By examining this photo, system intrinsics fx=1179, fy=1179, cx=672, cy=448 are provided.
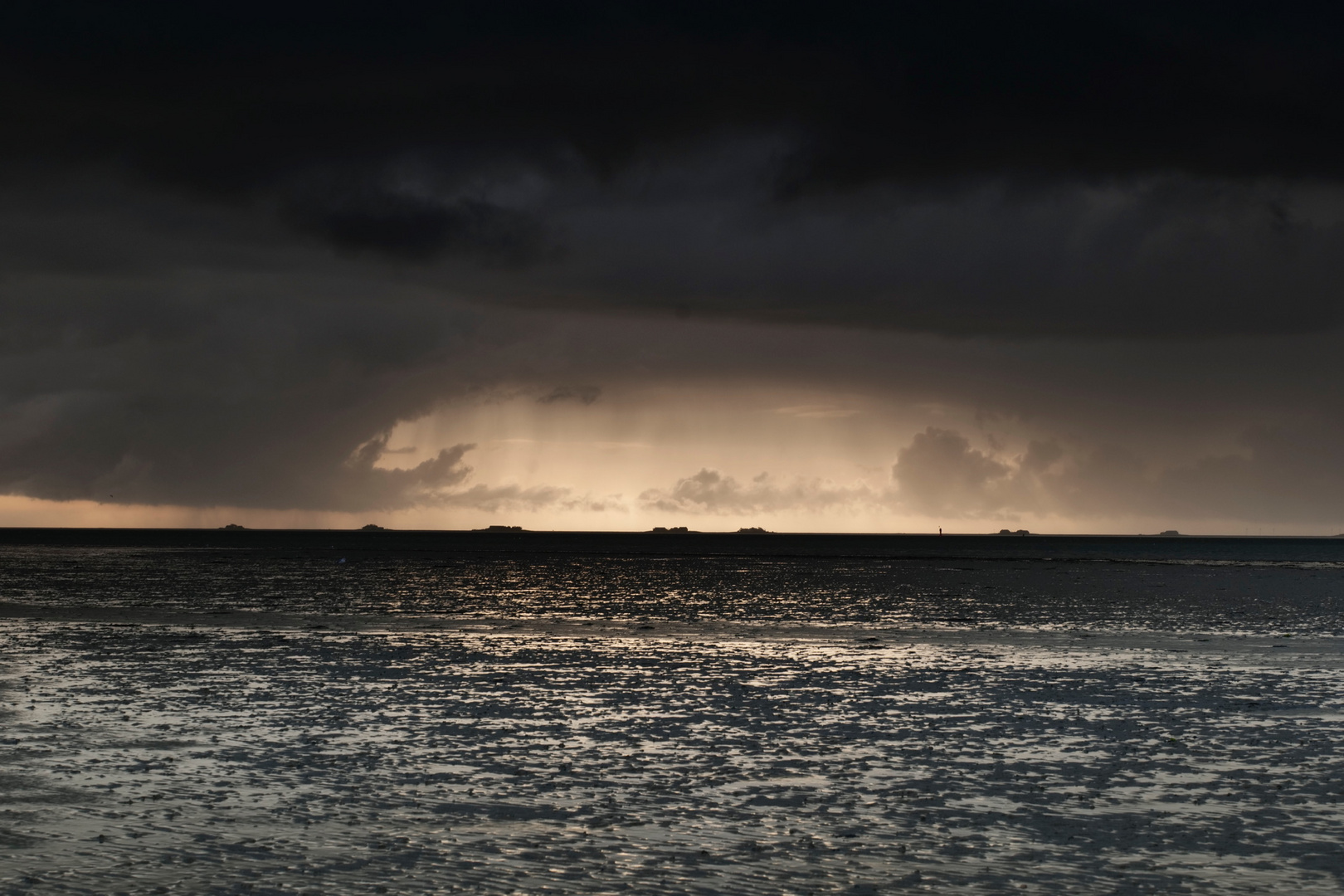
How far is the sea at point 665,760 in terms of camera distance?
548 inches

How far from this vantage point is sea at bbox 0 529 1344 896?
13930 mm

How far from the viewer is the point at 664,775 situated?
1912 cm

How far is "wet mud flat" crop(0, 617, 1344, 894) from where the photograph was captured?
1382cm

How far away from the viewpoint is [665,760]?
66.9 ft

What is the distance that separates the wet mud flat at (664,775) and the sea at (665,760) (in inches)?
3.1

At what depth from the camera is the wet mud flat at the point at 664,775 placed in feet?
45.3

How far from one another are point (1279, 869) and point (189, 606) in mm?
56918

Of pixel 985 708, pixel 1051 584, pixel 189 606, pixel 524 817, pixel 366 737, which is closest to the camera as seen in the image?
pixel 524 817

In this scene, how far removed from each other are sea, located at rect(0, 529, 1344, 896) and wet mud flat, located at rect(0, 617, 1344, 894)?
0.26ft

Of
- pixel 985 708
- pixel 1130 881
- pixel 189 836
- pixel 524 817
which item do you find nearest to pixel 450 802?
pixel 524 817

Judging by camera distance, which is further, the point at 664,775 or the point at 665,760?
the point at 665,760

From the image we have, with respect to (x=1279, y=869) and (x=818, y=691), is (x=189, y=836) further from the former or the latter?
(x=818, y=691)

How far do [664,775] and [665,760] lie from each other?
127cm

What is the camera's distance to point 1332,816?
16375 millimetres
